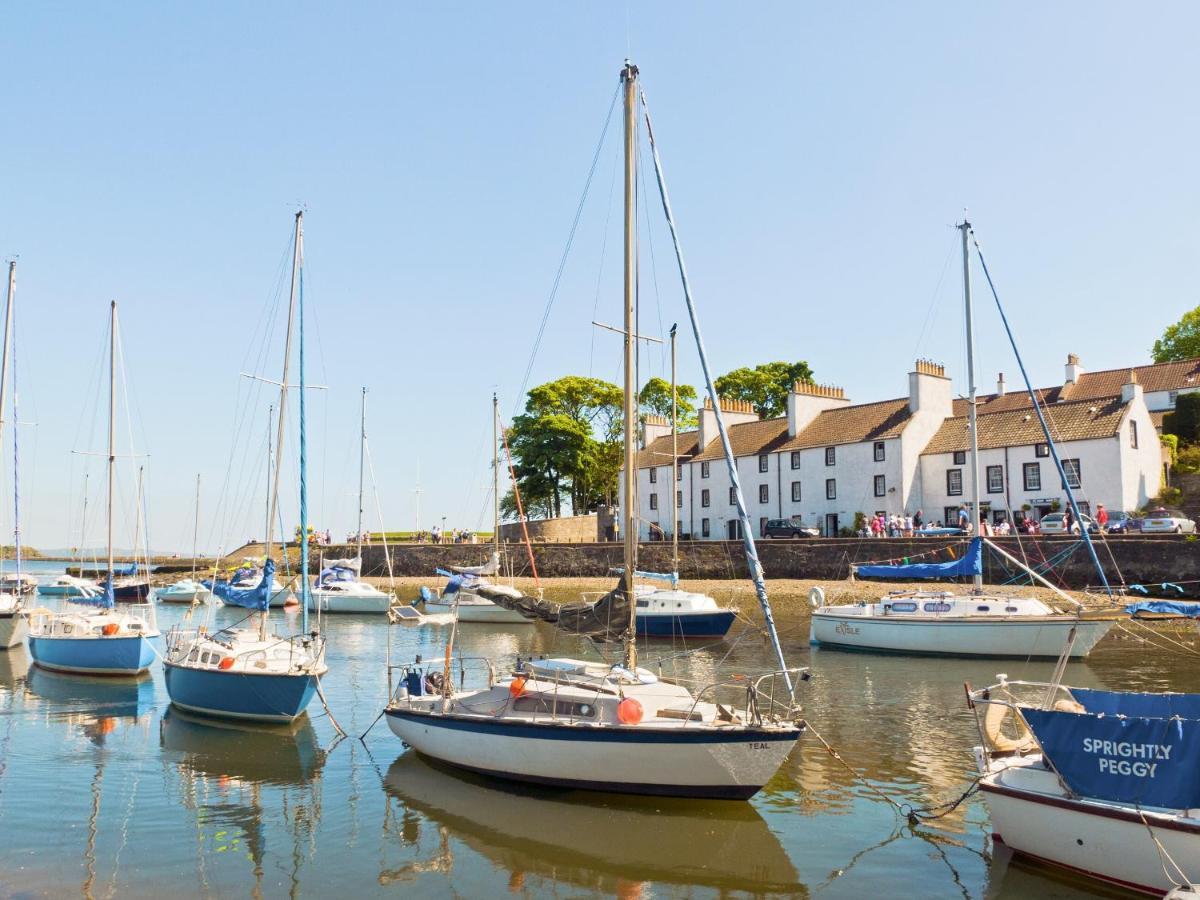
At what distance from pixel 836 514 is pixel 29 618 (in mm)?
42106

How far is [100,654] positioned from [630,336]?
20869mm

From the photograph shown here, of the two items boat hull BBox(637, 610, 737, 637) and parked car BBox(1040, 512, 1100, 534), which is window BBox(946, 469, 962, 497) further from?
boat hull BBox(637, 610, 737, 637)

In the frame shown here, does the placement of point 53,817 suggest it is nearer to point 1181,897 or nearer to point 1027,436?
point 1181,897

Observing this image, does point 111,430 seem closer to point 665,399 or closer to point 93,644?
point 93,644

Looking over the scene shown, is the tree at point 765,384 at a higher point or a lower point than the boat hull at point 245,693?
higher

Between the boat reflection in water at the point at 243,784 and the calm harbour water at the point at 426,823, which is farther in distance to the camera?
the boat reflection in water at the point at 243,784

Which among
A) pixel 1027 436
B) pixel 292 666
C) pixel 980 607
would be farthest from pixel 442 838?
pixel 1027 436

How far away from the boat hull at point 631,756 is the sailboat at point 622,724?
0.06ft

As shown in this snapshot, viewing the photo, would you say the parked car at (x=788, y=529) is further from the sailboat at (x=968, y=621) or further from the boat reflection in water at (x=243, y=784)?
the boat reflection in water at (x=243, y=784)

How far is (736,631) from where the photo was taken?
39844mm

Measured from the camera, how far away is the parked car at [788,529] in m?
56.2

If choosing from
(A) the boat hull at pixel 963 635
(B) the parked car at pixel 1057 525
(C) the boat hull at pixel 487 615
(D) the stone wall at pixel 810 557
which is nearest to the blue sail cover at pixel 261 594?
(C) the boat hull at pixel 487 615

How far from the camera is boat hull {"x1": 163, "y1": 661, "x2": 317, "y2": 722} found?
21.2 metres

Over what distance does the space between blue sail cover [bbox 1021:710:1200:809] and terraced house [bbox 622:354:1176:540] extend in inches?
1076
